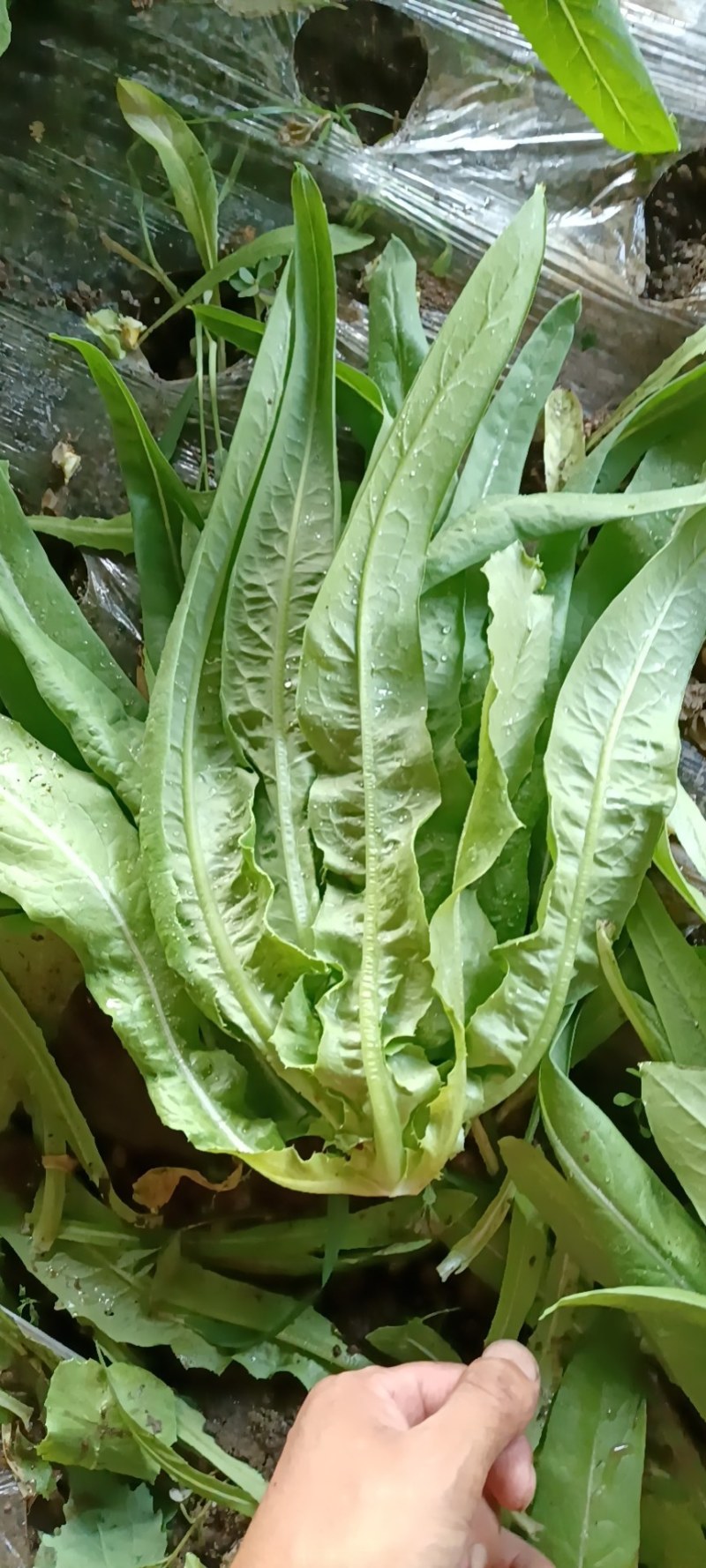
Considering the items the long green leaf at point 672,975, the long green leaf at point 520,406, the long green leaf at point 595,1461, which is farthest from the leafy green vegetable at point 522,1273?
the long green leaf at point 520,406

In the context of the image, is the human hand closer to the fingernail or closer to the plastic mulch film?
the fingernail

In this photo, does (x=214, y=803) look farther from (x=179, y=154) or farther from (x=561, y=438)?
(x=179, y=154)

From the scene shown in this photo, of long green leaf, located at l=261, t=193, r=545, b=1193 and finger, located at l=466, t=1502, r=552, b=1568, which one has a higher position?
long green leaf, located at l=261, t=193, r=545, b=1193

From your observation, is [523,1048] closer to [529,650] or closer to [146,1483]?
[529,650]

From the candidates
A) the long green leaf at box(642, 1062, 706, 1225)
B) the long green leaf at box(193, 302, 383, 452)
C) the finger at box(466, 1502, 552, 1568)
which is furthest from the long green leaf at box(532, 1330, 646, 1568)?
the long green leaf at box(193, 302, 383, 452)

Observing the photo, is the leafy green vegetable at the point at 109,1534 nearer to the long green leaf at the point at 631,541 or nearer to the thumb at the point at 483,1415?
the thumb at the point at 483,1415

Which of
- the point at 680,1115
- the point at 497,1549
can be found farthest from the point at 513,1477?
the point at 680,1115

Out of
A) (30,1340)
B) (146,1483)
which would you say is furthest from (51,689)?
(146,1483)
